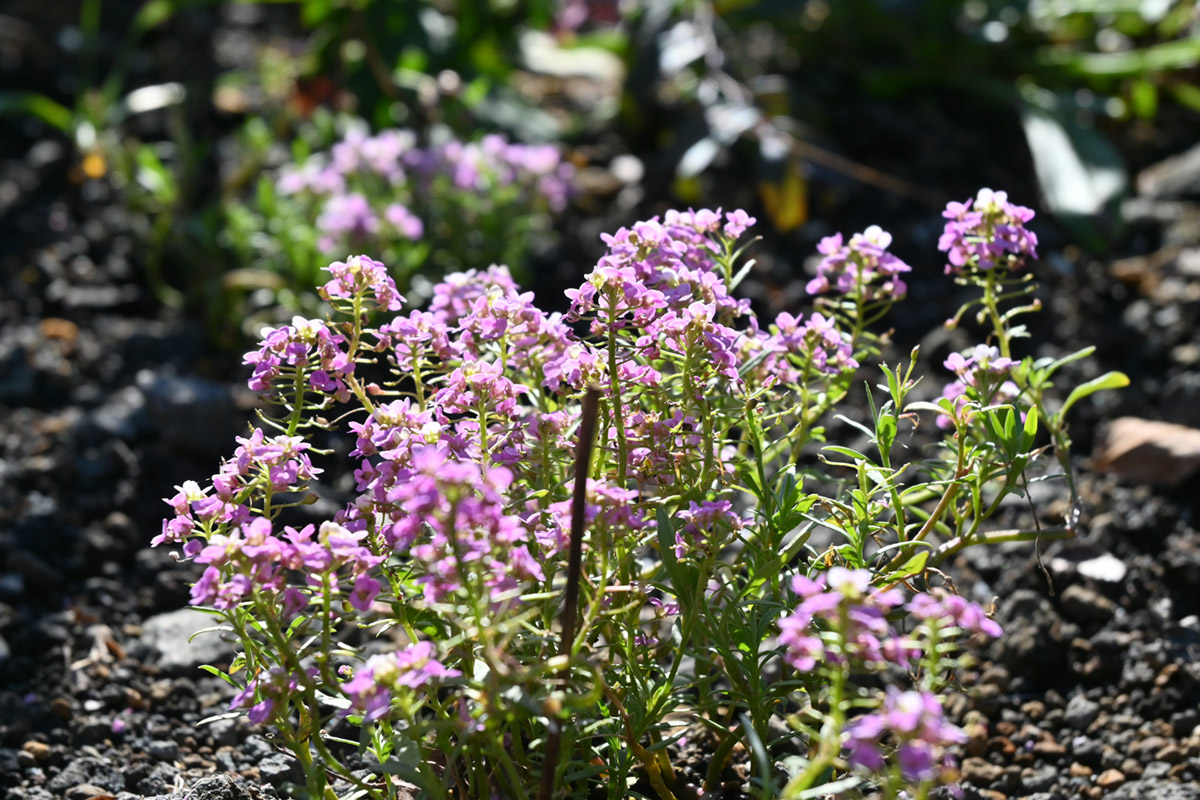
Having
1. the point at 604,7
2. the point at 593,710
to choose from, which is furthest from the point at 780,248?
the point at 593,710

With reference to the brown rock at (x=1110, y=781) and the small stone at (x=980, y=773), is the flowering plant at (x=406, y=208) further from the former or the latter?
the brown rock at (x=1110, y=781)

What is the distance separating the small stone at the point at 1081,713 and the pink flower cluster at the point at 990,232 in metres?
0.87

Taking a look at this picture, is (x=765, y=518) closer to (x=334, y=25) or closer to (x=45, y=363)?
(x=45, y=363)

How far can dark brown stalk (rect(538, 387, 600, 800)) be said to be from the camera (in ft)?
4.09

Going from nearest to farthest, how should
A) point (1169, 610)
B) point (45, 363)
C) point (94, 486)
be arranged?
point (1169, 610)
point (94, 486)
point (45, 363)

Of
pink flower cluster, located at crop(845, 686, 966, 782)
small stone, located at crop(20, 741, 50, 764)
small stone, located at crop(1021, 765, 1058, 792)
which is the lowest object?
pink flower cluster, located at crop(845, 686, 966, 782)

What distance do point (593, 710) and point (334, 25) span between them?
3.43 metres

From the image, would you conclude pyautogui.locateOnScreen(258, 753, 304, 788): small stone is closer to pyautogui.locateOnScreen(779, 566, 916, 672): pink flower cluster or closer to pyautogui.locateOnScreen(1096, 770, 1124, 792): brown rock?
pyautogui.locateOnScreen(779, 566, 916, 672): pink flower cluster

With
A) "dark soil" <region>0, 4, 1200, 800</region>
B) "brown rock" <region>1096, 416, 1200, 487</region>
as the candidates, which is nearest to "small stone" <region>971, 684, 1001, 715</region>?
"dark soil" <region>0, 4, 1200, 800</region>

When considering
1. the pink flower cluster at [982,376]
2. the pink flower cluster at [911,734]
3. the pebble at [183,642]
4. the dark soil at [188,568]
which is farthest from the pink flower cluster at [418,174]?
the pink flower cluster at [911,734]

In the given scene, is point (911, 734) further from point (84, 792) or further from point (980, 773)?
point (84, 792)

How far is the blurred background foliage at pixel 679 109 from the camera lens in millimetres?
3604

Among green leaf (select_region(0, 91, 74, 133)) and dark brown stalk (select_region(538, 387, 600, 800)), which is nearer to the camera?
dark brown stalk (select_region(538, 387, 600, 800))

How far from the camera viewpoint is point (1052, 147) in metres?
3.63
